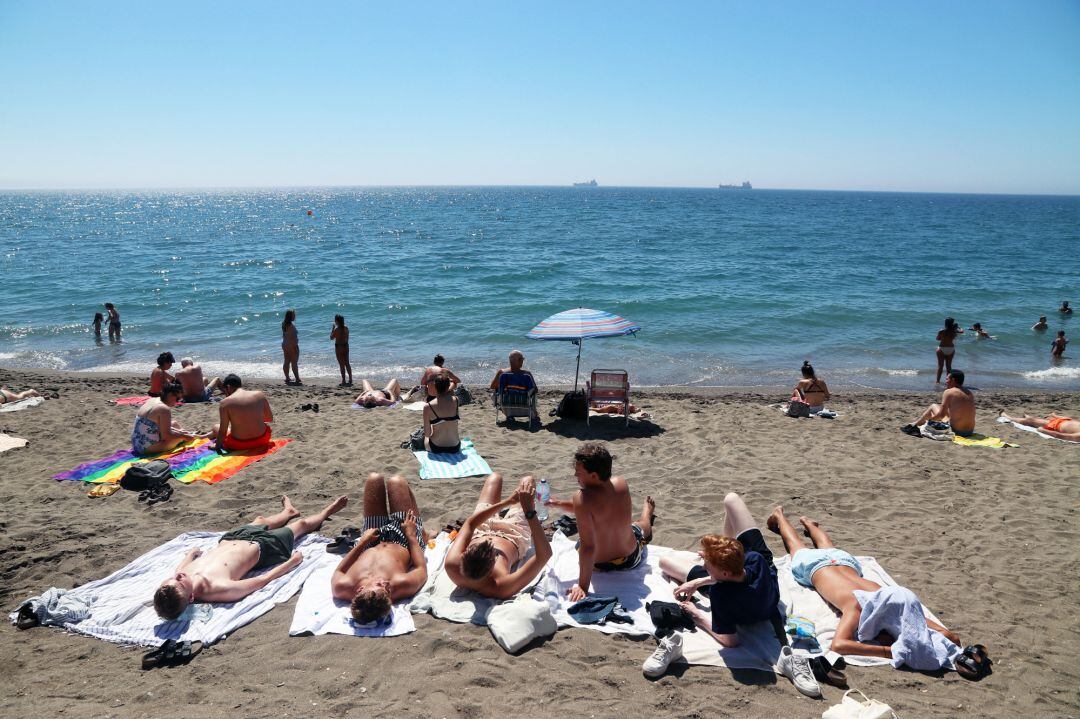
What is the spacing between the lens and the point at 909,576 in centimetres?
482

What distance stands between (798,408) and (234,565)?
8123mm

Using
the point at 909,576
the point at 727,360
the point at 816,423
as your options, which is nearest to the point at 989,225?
the point at 727,360

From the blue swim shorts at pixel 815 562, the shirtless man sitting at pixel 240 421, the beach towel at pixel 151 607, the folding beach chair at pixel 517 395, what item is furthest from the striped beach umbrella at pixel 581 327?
the beach towel at pixel 151 607

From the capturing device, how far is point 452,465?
23.9 feet

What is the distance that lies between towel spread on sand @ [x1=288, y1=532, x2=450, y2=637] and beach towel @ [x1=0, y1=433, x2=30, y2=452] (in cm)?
556

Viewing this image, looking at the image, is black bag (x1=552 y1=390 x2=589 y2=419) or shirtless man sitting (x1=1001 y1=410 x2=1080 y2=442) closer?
shirtless man sitting (x1=1001 y1=410 x2=1080 y2=442)

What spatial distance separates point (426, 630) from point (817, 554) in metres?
3.00

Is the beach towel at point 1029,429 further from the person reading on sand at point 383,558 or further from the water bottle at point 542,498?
the person reading on sand at point 383,558

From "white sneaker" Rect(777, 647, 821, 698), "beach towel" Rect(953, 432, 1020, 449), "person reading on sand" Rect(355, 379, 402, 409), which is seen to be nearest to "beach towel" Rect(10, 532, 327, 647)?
"white sneaker" Rect(777, 647, 821, 698)

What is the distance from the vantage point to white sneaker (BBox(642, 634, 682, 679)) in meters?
3.71

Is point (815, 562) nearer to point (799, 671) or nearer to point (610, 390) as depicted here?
point (799, 671)

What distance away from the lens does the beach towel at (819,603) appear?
3.87 m

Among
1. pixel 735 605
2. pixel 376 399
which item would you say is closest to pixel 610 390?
pixel 376 399

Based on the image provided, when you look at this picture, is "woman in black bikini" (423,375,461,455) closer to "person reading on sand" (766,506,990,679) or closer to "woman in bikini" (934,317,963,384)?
"person reading on sand" (766,506,990,679)
